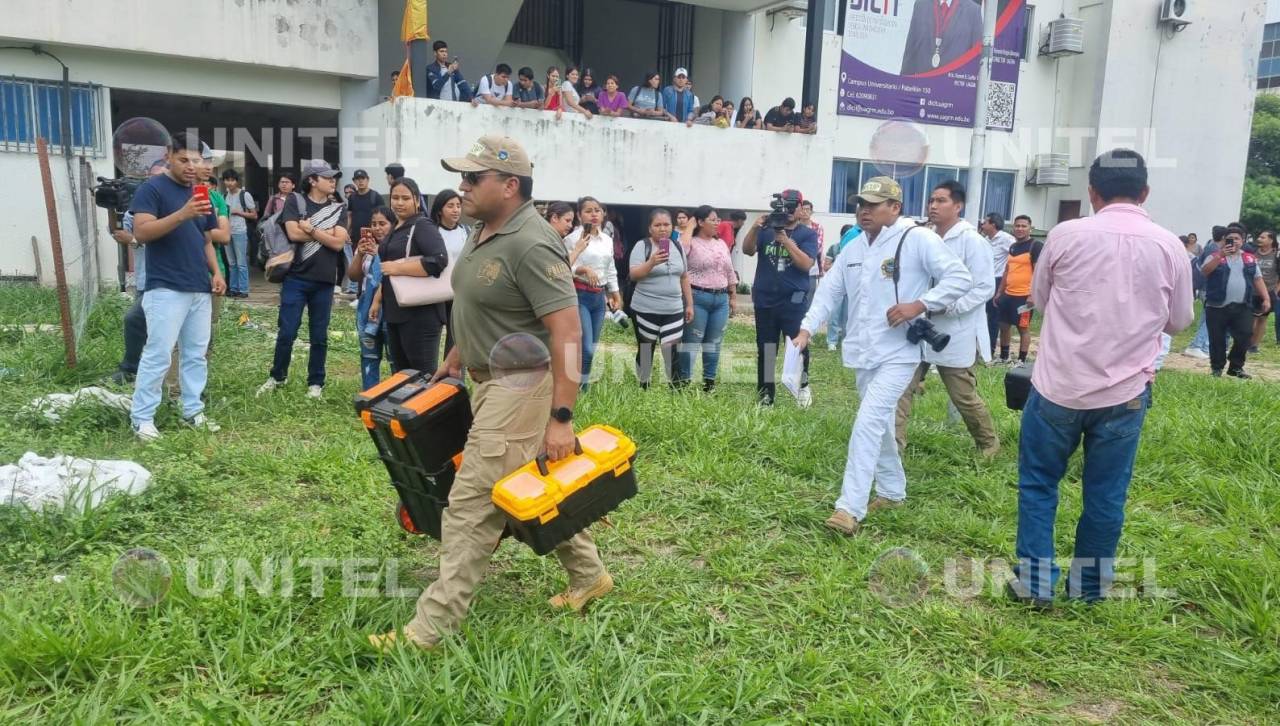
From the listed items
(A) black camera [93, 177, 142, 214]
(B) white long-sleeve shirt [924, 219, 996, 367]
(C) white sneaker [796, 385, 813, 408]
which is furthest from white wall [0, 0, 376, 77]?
(B) white long-sleeve shirt [924, 219, 996, 367]

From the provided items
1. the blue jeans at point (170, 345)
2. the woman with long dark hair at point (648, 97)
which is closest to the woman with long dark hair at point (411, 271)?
the blue jeans at point (170, 345)

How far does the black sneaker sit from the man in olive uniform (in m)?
2.01

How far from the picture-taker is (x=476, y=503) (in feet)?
9.78

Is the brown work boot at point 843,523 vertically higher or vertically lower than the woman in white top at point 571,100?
lower

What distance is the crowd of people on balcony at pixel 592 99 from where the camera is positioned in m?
12.7

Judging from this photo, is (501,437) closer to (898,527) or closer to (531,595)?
(531,595)

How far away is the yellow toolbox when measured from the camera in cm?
282

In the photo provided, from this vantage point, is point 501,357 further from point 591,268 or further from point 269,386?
point 269,386

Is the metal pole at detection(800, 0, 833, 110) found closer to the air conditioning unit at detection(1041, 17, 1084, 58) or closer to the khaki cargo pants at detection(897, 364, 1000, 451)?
the air conditioning unit at detection(1041, 17, 1084, 58)

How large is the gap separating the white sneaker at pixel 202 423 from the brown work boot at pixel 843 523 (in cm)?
360

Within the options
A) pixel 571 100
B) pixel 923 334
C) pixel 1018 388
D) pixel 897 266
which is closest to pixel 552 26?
pixel 571 100

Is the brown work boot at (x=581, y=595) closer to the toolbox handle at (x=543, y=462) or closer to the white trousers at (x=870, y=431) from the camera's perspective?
the toolbox handle at (x=543, y=462)

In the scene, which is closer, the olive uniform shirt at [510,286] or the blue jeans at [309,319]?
the olive uniform shirt at [510,286]

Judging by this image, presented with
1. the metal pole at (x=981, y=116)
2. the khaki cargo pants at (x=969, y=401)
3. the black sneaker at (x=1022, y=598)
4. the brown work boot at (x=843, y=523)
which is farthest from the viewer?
the metal pole at (x=981, y=116)
